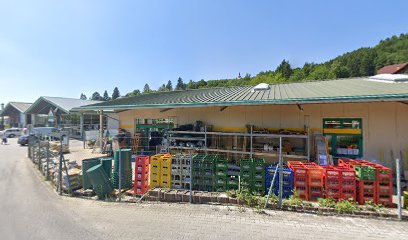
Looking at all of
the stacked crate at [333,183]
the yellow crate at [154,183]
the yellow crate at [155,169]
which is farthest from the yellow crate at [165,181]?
the stacked crate at [333,183]

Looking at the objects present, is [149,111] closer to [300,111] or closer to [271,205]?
[300,111]

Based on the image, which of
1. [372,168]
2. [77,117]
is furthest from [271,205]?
[77,117]

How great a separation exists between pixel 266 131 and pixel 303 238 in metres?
6.49

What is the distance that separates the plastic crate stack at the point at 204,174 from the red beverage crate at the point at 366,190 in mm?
4376

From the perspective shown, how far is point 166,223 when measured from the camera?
18.1 ft

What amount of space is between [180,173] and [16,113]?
184ft

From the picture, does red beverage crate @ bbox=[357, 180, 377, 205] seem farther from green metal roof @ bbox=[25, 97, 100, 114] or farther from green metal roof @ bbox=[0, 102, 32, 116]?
green metal roof @ bbox=[0, 102, 32, 116]

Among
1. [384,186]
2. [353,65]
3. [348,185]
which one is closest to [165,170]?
[348,185]

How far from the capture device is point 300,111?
10641 mm

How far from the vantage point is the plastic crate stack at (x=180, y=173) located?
768 cm

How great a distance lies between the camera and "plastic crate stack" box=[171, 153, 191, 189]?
7.68 metres

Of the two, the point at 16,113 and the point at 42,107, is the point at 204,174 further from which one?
the point at 16,113

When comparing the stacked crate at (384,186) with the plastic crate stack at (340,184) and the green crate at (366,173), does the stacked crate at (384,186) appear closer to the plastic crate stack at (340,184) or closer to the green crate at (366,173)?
the green crate at (366,173)

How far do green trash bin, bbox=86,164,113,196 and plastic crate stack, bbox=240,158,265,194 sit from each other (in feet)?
15.2
